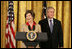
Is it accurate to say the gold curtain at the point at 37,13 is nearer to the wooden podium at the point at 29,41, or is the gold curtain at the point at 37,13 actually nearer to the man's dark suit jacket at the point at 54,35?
the man's dark suit jacket at the point at 54,35

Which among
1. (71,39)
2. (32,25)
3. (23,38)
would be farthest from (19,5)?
(23,38)

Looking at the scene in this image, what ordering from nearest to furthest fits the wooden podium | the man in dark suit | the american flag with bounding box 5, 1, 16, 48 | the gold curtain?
the wooden podium, the man in dark suit, the american flag with bounding box 5, 1, 16, 48, the gold curtain

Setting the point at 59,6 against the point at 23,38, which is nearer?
the point at 23,38

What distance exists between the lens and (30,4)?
428 centimetres

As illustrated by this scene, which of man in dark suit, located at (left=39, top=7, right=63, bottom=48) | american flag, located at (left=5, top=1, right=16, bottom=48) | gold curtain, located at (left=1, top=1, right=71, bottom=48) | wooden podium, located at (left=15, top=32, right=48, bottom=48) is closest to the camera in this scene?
wooden podium, located at (left=15, top=32, right=48, bottom=48)

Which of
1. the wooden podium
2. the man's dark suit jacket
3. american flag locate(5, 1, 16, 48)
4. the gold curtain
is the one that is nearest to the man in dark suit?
the man's dark suit jacket

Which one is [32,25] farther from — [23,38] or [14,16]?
[14,16]

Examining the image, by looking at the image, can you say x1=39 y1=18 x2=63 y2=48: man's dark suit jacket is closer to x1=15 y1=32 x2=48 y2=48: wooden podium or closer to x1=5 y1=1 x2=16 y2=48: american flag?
x1=15 y1=32 x2=48 y2=48: wooden podium

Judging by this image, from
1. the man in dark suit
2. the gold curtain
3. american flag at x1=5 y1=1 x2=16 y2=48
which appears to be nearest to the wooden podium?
the man in dark suit

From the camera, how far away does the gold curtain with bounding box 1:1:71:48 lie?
4.16 meters

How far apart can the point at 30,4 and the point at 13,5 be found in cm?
54

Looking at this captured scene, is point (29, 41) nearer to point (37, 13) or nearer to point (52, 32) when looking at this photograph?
point (52, 32)

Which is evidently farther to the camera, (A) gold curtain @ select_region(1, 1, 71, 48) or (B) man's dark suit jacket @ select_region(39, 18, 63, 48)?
(A) gold curtain @ select_region(1, 1, 71, 48)

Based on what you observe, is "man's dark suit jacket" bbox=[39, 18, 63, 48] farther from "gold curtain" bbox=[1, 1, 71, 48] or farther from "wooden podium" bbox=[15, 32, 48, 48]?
"gold curtain" bbox=[1, 1, 71, 48]
